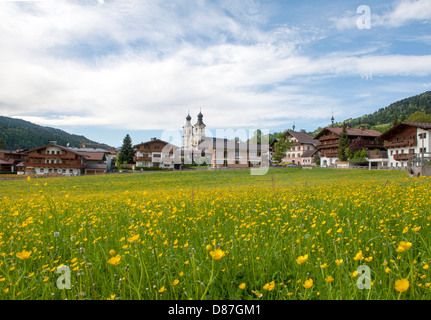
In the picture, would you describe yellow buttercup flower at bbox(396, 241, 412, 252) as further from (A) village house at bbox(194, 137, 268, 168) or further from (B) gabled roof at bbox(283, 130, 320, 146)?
(B) gabled roof at bbox(283, 130, 320, 146)

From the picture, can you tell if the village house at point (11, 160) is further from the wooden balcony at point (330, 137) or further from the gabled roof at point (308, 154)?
the wooden balcony at point (330, 137)

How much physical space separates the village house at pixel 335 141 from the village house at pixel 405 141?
11.5 metres

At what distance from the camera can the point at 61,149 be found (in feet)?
245

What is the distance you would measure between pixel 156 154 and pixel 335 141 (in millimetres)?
54829

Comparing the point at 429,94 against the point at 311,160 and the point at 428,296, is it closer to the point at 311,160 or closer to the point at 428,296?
the point at 311,160

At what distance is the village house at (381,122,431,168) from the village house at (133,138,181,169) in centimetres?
5879

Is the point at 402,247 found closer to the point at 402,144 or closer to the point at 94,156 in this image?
the point at 402,144

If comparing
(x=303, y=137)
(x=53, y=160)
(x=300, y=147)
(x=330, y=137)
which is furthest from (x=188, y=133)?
(x=330, y=137)

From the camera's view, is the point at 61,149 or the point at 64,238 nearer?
the point at 64,238

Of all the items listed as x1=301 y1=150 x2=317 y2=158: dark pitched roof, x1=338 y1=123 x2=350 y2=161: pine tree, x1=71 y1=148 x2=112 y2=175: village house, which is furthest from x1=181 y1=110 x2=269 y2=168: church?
x1=71 y1=148 x2=112 y2=175: village house

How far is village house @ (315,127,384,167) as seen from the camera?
71750 millimetres

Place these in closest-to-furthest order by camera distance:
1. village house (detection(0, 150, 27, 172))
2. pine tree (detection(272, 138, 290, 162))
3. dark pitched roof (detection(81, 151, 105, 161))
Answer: dark pitched roof (detection(81, 151, 105, 161)), pine tree (detection(272, 138, 290, 162)), village house (detection(0, 150, 27, 172))
